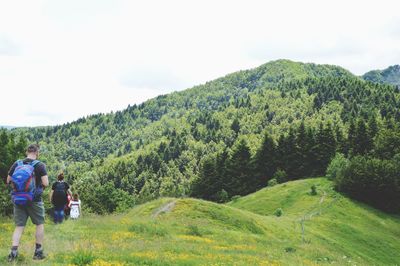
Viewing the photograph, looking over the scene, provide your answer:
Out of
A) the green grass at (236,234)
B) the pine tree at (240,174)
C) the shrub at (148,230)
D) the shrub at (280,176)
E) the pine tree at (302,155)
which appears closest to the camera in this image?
the green grass at (236,234)

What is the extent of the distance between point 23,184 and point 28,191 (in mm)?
275

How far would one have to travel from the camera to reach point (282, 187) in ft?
292

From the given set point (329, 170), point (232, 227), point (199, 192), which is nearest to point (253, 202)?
point (329, 170)

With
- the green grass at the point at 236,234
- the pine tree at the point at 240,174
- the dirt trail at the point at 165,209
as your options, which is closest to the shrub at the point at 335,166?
the green grass at the point at 236,234

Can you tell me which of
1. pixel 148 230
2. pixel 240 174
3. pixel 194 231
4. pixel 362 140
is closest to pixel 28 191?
pixel 148 230

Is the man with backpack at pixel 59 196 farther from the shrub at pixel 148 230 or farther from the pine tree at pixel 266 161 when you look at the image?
the pine tree at pixel 266 161

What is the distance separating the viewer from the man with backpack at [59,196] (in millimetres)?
24562

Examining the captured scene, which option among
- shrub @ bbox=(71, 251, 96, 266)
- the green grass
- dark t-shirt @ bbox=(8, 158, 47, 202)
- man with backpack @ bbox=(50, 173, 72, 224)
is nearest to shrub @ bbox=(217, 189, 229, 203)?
the green grass

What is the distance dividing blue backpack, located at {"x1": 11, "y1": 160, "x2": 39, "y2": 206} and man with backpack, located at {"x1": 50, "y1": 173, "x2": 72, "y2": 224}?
11.2 m

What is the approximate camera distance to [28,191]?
13.2 metres

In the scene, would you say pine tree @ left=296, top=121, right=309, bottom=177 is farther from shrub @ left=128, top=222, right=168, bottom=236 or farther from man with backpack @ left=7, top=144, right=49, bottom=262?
man with backpack @ left=7, top=144, right=49, bottom=262

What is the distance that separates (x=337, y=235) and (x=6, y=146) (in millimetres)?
51978

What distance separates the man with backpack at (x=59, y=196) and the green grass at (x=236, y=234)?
81cm

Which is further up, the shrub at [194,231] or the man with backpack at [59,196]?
the man with backpack at [59,196]
